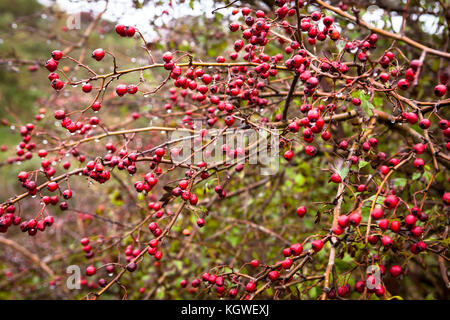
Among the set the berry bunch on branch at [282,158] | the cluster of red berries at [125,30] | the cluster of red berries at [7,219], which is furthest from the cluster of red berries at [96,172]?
the cluster of red berries at [125,30]

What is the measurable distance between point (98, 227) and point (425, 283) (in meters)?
4.06

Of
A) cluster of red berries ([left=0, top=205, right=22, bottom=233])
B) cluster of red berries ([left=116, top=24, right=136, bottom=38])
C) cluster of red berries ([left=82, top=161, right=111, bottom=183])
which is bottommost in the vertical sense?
cluster of red berries ([left=0, top=205, right=22, bottom=233])

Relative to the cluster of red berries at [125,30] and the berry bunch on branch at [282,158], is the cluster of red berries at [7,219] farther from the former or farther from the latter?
the cluster of red berries at [125,30]

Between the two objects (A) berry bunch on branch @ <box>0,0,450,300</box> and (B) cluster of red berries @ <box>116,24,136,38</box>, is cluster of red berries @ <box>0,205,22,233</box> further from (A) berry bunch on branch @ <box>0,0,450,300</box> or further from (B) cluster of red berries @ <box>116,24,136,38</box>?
(B) cluster of red berries @ <box>116,24,136,38</box>

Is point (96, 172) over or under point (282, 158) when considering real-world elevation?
over

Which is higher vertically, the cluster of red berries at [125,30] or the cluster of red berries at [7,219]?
the cluster of red berries at [125,30]

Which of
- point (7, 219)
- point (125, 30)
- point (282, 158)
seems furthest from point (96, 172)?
point (282, 158)

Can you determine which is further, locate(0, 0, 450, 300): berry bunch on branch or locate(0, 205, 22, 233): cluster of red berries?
locate(0, 205, 22, 233): cluster of red berries

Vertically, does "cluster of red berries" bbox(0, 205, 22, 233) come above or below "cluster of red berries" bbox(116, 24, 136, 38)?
below

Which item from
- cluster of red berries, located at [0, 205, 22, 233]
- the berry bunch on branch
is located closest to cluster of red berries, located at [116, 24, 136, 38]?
the berry bunch on branch

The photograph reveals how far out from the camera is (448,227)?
1415mm

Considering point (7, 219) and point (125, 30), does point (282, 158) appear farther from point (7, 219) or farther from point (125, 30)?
point (7, 219)
